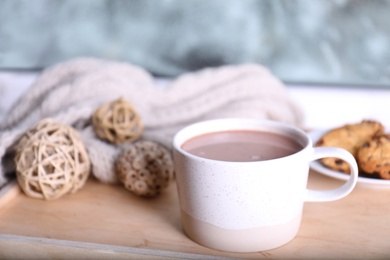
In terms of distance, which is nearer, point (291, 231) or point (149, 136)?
point (291, 231)

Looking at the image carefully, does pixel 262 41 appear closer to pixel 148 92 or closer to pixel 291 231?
pixel 148 92

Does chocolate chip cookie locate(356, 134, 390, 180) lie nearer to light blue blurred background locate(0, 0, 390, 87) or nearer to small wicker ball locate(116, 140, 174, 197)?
small wicker ball locate(116, 140, 174, 197)

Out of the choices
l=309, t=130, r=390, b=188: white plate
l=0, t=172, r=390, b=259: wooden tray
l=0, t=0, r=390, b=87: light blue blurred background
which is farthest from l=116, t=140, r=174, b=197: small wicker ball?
l=0, t=0, r=390, b=87: light blue blurred background

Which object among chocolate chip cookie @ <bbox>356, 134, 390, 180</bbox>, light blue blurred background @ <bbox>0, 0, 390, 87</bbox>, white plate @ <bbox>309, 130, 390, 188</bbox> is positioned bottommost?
white plate @ <bbox>309, 130, 390, 188</bbox>

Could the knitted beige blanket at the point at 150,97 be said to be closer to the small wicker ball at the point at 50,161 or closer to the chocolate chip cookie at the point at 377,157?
the small wicker ball at the point at 50,161

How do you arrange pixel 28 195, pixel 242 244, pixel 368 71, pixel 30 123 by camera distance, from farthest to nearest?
pixel 368 71
pixel 30 123
pixel 28 195
pixel 242 244

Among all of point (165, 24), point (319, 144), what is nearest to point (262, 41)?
point (165, 24)

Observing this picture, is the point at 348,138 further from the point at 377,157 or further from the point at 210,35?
the point at 210,35

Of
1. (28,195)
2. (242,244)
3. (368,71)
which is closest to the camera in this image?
(242,244)
